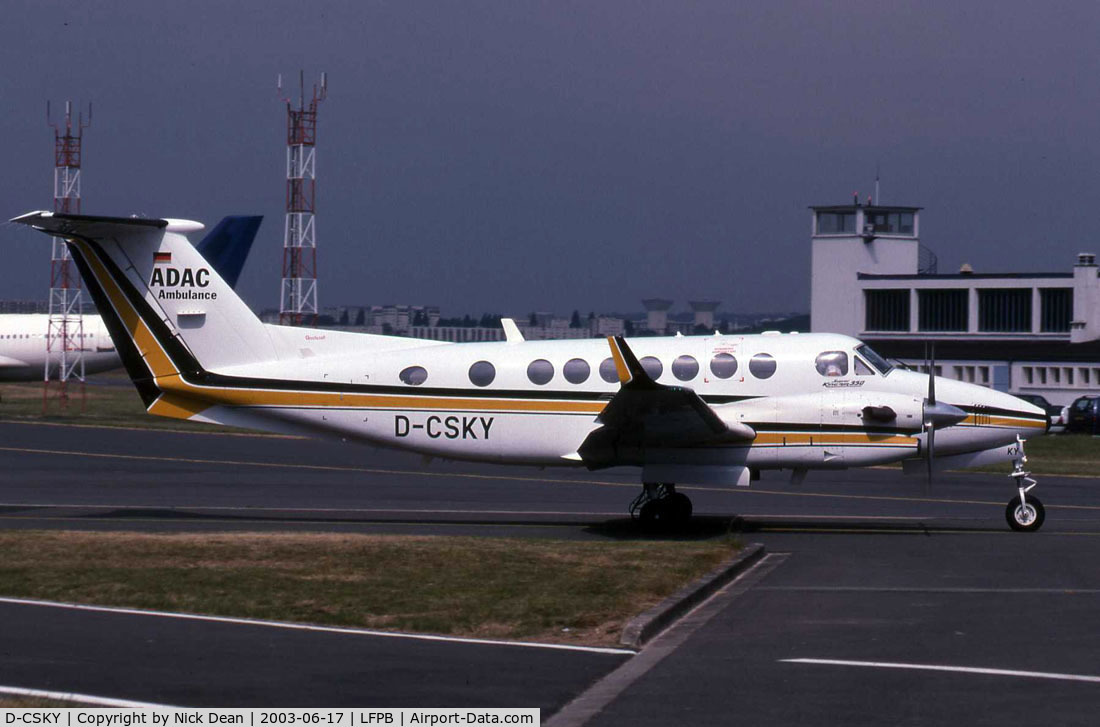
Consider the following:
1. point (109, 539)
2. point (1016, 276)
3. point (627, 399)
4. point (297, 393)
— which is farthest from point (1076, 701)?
point (1016, 276)

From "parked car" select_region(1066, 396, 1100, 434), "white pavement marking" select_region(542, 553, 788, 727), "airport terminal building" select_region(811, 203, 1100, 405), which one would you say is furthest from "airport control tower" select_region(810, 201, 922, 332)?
"white pavement marking" select_region(542, 553, 788, 727)

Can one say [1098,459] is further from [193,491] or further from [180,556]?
[180,556]

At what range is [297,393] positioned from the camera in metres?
20.0

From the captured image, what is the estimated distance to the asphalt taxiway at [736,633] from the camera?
893 cm

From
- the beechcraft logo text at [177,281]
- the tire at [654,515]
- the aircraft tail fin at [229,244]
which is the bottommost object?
the tire at [654,515]

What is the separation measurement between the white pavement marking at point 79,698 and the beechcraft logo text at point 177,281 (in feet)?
39.8

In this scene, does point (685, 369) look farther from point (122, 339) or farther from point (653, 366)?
point (122, 339)

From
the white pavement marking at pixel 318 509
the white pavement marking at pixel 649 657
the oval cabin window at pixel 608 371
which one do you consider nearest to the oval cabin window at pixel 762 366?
the oval cabin window at pixel 608 371

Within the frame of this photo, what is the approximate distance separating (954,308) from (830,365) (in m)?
53.7

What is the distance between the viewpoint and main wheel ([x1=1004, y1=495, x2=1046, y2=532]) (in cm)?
1906

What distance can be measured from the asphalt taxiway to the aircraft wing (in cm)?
126

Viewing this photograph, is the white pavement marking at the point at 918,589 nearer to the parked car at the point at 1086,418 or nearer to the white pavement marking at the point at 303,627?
the white pavement marking at the point at 303,627

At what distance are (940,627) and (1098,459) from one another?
27.0 m

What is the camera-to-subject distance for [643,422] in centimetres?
1861
